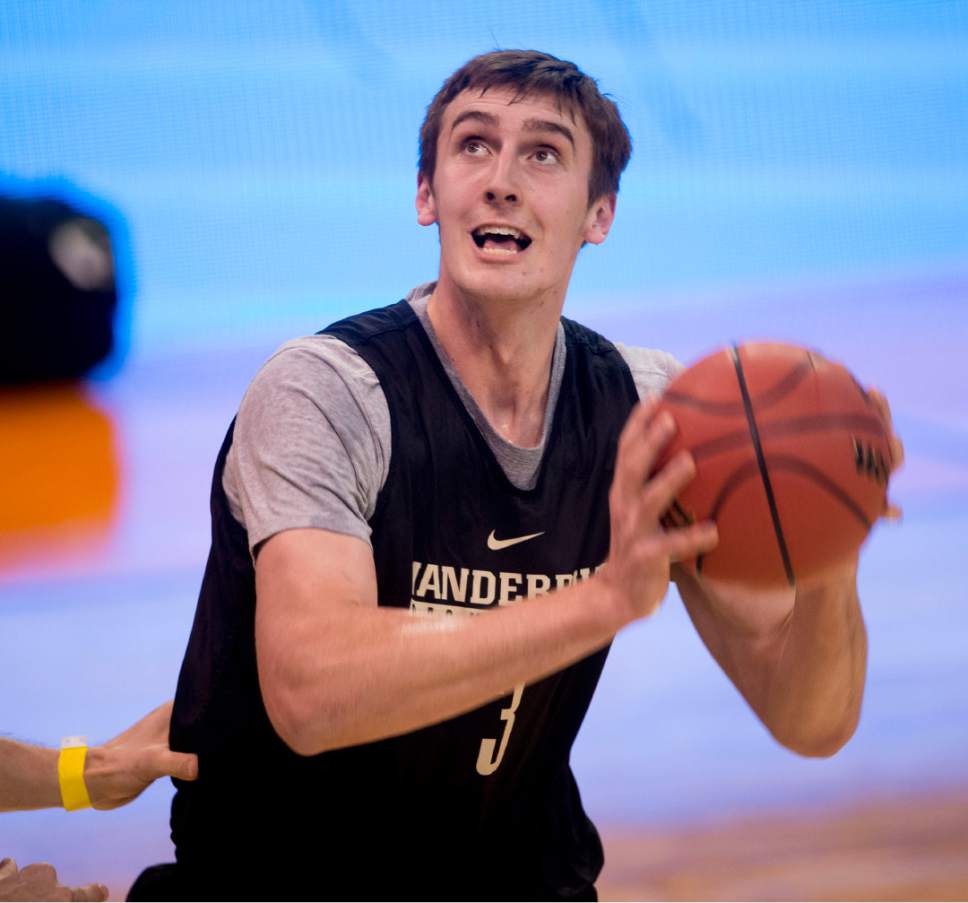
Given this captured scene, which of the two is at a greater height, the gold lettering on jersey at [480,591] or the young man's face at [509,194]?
the young man's face at [509,194]

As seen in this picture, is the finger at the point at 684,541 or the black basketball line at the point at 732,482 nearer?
the finger at the point at 684,541

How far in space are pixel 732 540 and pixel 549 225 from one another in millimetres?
881

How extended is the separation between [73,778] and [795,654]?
155 cm

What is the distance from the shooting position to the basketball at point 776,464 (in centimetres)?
180

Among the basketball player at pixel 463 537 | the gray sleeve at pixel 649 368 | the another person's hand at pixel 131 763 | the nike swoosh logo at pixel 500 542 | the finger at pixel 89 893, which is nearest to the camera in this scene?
the basketball player at pixel 463 537

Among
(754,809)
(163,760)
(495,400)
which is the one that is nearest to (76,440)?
(163,760)

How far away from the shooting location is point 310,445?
1.98 m

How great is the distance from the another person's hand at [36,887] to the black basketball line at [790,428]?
1827 mm

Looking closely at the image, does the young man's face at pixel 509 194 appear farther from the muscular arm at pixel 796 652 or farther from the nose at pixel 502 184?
the muscular arm at pixel 796 652

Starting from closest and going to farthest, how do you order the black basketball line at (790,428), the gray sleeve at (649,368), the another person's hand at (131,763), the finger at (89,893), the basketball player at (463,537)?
the black basketball line at (790,428)
the basketball player at (463,537)
the another person's hand at (131,763)
the gray sleeve at (649,368)
the finger at (89,893)

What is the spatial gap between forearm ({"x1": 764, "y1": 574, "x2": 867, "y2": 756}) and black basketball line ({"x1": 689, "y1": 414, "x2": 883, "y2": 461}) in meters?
0.36

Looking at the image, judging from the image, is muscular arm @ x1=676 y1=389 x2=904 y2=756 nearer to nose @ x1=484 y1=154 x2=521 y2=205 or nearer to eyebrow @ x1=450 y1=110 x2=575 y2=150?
nose @ x1=484 y1=154 x2=521 y2=205

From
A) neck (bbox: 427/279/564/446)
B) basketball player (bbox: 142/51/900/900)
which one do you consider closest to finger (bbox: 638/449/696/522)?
basketball player (bbox: 142/51/900/900)

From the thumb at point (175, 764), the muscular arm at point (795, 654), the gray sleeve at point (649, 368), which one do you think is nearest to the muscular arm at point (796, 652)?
the muscular arm at point (795, 654)
